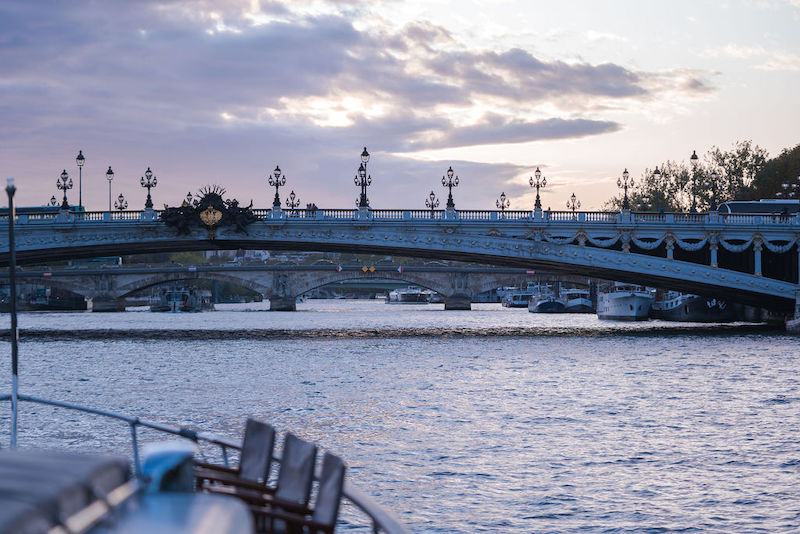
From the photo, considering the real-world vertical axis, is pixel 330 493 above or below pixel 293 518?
above

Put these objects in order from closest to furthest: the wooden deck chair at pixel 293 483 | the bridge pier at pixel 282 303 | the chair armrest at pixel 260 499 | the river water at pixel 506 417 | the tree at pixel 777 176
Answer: the chair armrest at pixel 260 499 < the wooden deck chair at pixel 293 483 < the river water at pixel 506 417 < the tree at pixel 777 176 < the bridge pier at pixel 282 303

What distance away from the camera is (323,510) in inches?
331

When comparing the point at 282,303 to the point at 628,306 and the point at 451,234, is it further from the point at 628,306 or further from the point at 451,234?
the point at 451,234

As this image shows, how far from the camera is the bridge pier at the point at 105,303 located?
148m

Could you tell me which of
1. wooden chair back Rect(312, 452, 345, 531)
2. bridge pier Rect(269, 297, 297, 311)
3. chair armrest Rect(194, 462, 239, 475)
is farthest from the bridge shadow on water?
bridge pier Rect(269, 297, 297, 311)

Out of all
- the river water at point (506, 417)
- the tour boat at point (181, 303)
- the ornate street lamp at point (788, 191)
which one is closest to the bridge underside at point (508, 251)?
the river water at point (506, 417)

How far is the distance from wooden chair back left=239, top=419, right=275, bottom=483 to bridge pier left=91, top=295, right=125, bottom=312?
143275 mm

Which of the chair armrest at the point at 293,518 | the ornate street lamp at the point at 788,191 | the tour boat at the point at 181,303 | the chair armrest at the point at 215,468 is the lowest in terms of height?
the tour boat at the point at 181,303

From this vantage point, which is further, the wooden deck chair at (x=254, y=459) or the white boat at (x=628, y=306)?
the white boat at (x=628, y=306)

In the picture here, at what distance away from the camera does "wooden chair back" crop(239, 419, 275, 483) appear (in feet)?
32.9

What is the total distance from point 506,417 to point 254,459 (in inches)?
698

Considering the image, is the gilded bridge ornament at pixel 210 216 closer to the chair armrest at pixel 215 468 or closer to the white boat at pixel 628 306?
the white boat at pixel 628 306

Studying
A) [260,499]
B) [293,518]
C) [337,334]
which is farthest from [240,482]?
[337,334]

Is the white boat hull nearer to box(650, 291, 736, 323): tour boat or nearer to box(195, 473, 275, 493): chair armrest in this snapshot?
box(650, 291, 736, 323): tour boat
